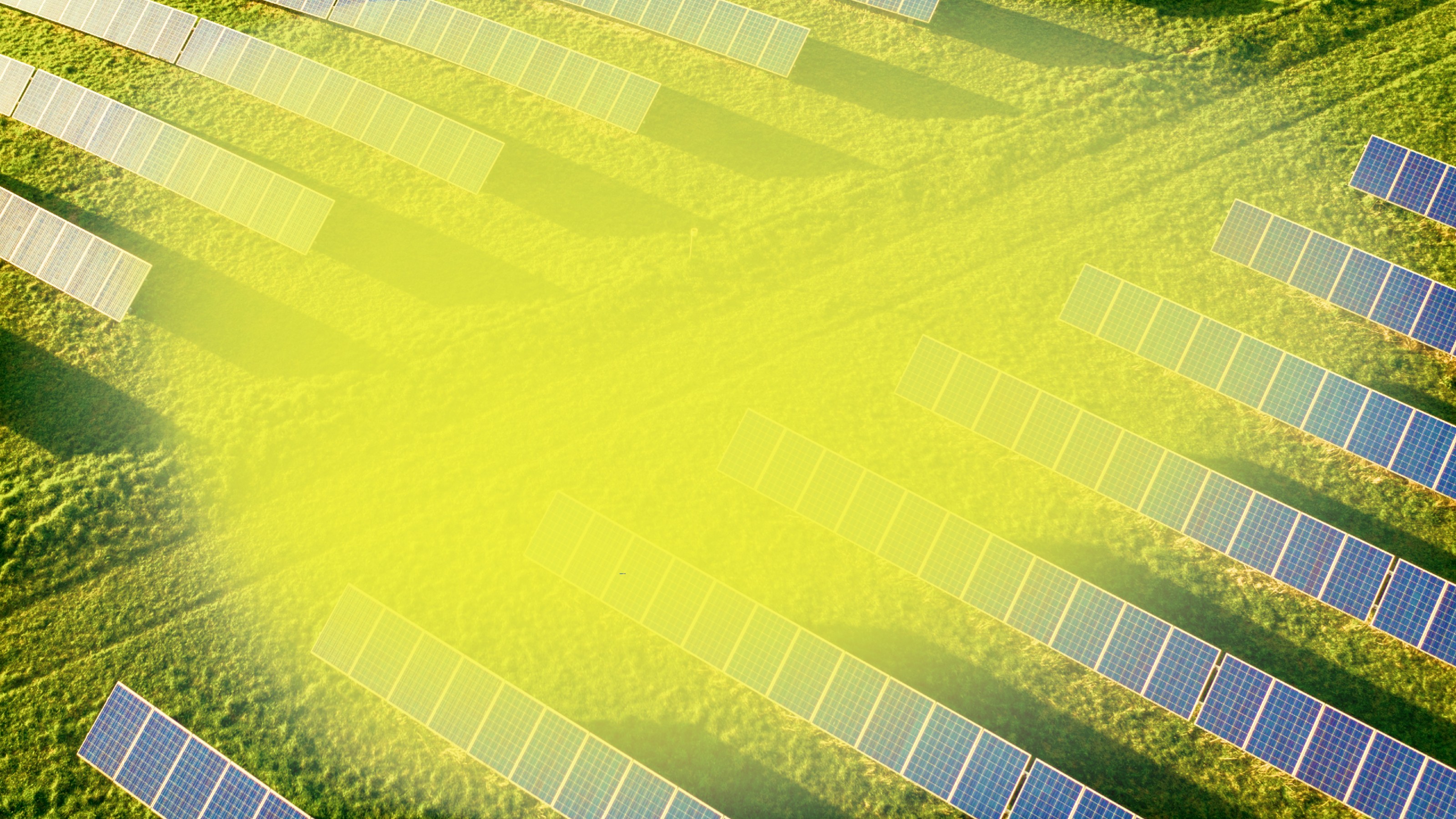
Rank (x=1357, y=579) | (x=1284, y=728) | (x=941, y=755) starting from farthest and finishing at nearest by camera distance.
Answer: (x=1357, y=579) → (x=941, y=755) → (x=1284, y=728)

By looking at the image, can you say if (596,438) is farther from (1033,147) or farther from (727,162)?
A: (1033,147)

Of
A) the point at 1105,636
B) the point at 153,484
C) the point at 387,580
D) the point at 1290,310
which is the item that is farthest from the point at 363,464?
the point at 1290,310

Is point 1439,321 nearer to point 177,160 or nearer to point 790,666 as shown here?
point 790,666

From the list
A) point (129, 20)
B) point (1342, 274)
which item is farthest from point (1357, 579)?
point (129, 20)

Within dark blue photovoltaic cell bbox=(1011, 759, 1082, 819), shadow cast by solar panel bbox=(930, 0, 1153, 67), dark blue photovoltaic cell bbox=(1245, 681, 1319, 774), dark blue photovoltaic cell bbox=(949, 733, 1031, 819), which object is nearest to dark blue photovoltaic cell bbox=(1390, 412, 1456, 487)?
dark blue photovoltaic cell bbox=(1245, 681, 1319, 774)

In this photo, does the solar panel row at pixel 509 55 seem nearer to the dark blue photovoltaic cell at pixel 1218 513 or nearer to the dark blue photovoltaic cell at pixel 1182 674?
the dark blue photovoltaic cell at pixel 1218 513

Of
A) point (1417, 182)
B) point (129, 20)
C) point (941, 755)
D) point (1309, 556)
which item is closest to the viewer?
point (941, 755)

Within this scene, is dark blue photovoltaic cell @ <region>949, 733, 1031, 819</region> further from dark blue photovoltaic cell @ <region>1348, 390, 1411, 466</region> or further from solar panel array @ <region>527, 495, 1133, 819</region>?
dark blue photovoltaic cell @ <region>1348, 390, 1411, 466</region>
